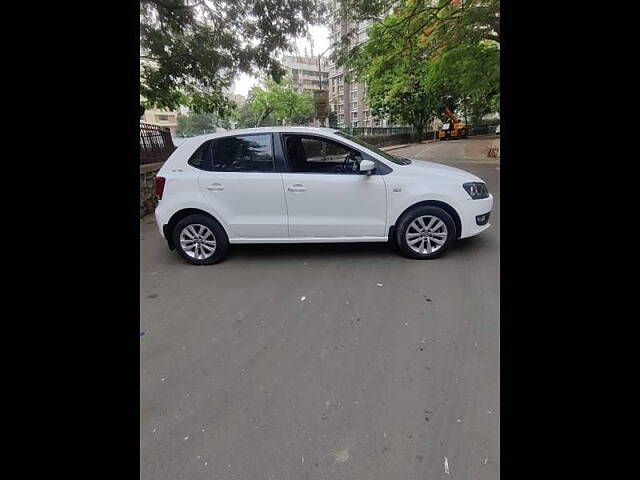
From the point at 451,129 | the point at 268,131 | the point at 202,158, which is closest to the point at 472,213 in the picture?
the point at 268,131

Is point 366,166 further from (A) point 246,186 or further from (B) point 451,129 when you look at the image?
(B) point 451,129

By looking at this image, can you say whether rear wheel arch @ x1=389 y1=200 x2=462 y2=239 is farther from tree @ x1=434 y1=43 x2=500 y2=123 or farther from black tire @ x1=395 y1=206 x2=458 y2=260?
tree @ x1=434 y1=43 x2=500 y2=123

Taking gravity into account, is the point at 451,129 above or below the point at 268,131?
above

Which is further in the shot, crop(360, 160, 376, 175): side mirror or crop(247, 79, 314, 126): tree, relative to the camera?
crop(247, 79, 314, 126): tree

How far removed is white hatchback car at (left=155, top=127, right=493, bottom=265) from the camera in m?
4.04

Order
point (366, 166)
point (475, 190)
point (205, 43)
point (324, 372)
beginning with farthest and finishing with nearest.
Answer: point (205, 43)
point (475, 190)
point (366, 166)
point (324, 372)

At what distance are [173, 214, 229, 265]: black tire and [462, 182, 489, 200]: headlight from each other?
292 centimetres

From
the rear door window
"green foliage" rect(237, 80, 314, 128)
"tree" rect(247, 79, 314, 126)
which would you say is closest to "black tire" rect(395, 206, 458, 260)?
the rear door window

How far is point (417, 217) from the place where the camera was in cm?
407

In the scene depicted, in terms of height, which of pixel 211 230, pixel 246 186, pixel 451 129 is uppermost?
pixel 451 129

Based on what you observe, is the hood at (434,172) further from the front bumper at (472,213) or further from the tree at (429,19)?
the tree at (429,19)

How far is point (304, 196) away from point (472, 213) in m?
1.98

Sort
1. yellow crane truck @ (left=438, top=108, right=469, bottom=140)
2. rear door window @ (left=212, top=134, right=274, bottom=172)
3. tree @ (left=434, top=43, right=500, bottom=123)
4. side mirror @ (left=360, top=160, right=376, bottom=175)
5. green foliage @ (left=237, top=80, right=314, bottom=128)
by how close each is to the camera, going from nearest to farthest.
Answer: side mirror @ (left=360, top=160, right=376, bottom=175)
rear door window @ (left=212, top=134, right=274, bottom=172)
tree @ (left=434, top=43, right=500, bottom=123)
green foliage @ (left=237, top=80, right=314, bottom=128)
yellow crane truck @ (left=438, top=108, right=469, bottom=140)

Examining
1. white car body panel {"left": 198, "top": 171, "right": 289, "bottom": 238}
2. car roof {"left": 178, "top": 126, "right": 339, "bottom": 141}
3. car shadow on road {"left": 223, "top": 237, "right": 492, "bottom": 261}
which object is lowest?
car shadow on road {"left": 223, "top": 237, "right": 492, "bottom": 261}
